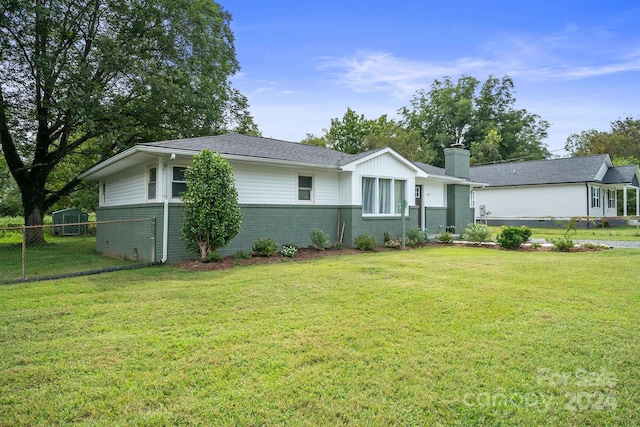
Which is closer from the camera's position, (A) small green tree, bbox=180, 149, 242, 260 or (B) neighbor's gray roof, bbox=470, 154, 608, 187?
(A) small green tree, bbox=180, 149, 242, 260

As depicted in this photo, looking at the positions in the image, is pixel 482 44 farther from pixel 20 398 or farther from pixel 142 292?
pixel 20 398

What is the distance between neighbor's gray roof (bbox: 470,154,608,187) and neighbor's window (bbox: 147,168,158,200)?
23.1 metres

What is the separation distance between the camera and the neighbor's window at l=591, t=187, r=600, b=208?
24422 mm

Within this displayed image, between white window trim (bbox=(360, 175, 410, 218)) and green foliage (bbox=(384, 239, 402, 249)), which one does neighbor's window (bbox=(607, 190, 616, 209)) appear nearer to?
white window trim (bbox=(360, 175, 410, 218))

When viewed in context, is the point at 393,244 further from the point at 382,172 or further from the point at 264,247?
the point at 264,247

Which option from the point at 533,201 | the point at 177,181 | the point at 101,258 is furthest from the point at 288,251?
the point at 533,201

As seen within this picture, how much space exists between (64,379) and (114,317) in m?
1.70

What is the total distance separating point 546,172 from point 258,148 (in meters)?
23.1

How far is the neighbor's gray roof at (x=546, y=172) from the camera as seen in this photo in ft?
79.5

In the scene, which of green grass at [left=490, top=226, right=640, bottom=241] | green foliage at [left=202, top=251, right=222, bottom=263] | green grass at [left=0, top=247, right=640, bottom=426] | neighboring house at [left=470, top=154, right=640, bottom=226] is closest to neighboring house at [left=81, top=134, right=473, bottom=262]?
green foliage at [left=202, top=251, right=222, bottom=263]

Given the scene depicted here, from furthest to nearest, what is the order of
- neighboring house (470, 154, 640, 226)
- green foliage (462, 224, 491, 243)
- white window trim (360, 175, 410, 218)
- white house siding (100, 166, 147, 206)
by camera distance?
neighboring house (470, 154, 640, 226)
green foliage (462, 224, 491, 243)
white window trim (360, 175, 410, 218)
white house siding (100, 166, 147, 206)

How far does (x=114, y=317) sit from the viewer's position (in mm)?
4520

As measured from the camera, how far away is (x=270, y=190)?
10922 millimetres

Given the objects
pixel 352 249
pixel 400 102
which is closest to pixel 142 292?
pixel 352 249
